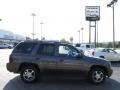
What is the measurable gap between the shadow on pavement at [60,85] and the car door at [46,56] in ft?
2.61

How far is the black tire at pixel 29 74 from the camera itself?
37.3ft

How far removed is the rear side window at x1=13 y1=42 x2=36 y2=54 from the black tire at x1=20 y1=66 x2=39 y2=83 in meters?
0.74

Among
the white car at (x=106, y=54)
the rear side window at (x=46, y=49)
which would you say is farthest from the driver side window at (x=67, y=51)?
the white car at (x=106, y=54)

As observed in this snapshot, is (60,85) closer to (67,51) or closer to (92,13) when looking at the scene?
(67,51)

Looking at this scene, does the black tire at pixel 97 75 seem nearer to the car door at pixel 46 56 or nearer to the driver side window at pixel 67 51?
the driver side window at pixel 67 51

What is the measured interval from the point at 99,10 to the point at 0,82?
39.2 metres

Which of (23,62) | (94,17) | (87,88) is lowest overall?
(87,88)

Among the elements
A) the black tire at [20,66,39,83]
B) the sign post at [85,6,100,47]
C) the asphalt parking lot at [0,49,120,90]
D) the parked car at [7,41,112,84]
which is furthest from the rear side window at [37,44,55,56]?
the sign post at [85,6,100,47]

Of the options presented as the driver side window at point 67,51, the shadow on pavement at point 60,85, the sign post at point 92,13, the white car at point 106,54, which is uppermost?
the sign post at point 92,13

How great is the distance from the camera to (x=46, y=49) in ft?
37.8

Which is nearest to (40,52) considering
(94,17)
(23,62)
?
(23,62)

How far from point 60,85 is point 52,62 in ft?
3.46

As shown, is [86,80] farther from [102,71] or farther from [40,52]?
[40,52]

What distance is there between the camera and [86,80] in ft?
39.9
